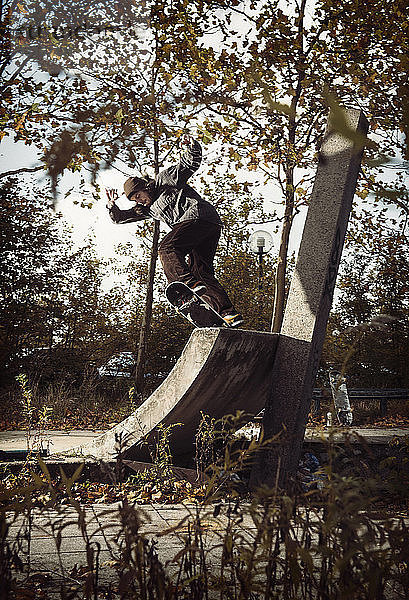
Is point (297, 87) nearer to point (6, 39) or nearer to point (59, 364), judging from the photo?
point (6, 39)

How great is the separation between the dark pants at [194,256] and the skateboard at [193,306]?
0.24ft

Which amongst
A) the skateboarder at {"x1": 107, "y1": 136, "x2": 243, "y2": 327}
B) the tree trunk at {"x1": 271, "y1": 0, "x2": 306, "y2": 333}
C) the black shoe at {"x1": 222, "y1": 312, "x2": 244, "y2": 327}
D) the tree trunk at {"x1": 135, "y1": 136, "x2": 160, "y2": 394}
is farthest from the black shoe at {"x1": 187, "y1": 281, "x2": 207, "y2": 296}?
the tree trunk at {"x1": 135, "y1": 136, "x2": 160, "y2": 394}

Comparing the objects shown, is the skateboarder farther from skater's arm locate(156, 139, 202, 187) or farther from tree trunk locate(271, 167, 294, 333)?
tree trunk locate(271, 167, 294, 333)

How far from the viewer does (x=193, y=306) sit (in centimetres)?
526

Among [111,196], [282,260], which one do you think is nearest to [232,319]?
[111,196]

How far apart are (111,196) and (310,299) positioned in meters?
2.68

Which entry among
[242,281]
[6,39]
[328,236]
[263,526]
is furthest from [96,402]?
[263,526]

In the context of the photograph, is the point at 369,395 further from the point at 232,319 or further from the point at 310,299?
the point at 310,299

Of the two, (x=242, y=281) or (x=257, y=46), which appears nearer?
(x=257, y=46)

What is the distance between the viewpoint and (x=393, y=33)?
9.12 meters

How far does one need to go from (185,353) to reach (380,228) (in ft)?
33.0

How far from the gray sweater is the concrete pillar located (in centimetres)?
105

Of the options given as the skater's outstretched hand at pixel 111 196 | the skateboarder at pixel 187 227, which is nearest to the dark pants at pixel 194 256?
the skateboarder at pixel 187 227

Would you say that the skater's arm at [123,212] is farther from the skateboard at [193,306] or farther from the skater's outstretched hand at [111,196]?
the skateboard at [193,306]
